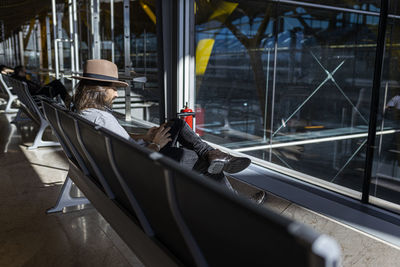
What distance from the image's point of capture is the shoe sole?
2.26m

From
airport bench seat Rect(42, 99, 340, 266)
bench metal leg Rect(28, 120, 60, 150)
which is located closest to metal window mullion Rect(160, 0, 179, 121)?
bench metal leg Rect(28, 120, 60, 150)

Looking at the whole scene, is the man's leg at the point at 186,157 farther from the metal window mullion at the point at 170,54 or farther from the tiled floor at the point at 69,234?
the metal window mullion at the point at 170,54

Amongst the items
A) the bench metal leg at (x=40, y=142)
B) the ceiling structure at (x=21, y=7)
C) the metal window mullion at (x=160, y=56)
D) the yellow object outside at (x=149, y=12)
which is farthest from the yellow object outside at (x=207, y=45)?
the ceiling structure at (x=21, y=7)

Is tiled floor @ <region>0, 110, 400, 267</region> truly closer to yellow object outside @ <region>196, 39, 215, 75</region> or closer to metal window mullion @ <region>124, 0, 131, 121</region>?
yellow object outside @ <region>196, 39, 215, 75</region>

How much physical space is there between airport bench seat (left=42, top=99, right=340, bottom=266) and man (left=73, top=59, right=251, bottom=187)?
0.51 m

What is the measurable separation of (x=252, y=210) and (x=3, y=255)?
189 cm

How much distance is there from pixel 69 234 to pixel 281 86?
400cm

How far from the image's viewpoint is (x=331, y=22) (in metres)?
10.9

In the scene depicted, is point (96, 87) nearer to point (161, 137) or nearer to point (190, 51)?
point (161, 137)

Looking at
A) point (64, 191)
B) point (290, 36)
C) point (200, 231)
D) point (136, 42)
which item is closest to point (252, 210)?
point (200, 231)

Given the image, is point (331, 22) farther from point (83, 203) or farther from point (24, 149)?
point (83, 203)

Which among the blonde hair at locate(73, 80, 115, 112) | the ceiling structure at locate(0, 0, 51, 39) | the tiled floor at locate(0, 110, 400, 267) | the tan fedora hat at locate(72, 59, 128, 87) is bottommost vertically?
the tiled floor at locate(0, 110, 400, 267)

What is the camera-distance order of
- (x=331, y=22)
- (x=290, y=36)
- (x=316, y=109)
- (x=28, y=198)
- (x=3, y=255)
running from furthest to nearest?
(x=331, y=22) → (x=316, y=109) → (x=290, y=36) → (x=28, y=198) → (x=3, y=255)

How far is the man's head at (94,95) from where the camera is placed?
7.18ft
